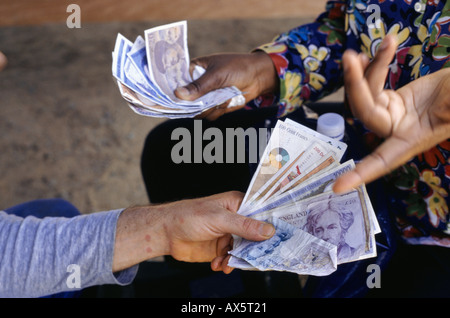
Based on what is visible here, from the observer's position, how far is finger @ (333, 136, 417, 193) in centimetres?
91

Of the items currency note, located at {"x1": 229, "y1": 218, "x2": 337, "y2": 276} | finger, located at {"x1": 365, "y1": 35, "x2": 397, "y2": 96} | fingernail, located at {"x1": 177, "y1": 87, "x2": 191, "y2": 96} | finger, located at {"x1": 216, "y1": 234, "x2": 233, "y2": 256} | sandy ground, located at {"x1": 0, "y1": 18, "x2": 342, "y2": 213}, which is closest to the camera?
finger, located at {"x1": 365, "y1": 35, "x2": 397, "y2": 96}

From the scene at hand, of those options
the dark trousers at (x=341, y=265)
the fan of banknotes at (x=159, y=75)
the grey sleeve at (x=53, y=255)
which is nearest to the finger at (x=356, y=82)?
the dark trousers at (x=341, y=265)

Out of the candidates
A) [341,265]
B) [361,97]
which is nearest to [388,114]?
[361,97]

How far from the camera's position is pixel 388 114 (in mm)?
945

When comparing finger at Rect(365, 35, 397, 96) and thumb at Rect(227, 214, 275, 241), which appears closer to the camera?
finger at Rect(365, 35, 397, 96)

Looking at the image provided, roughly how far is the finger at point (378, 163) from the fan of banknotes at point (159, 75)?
61 cm

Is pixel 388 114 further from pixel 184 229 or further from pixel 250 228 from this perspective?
pixel 184 229

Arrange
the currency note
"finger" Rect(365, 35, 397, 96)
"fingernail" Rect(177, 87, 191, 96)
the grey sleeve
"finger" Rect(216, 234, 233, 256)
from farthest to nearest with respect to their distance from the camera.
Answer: "fingernail" Rect(177, 87, 191, 96), "finger" Rect(216, 234, 233, 256), the grey sleeve, the currency note, "finger" Rect(365, 35, 397, 96)

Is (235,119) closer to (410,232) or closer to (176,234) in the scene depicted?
(176,234)

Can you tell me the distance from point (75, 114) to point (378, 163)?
2.41 meters

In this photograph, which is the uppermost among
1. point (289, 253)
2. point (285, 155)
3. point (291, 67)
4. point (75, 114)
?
point (291, 67)

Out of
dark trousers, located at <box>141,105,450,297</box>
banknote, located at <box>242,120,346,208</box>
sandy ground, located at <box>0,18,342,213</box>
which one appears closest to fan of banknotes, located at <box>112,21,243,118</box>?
dark trousers, located at <box>141,105,450,297</box>

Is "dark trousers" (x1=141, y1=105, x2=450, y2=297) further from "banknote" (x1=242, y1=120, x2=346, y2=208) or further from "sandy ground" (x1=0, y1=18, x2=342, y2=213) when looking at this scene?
"sandy ground" (x1=0, y1=18, x2=342, y2=213)

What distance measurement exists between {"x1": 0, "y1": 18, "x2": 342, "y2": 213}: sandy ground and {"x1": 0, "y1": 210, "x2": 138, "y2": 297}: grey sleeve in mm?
1140
